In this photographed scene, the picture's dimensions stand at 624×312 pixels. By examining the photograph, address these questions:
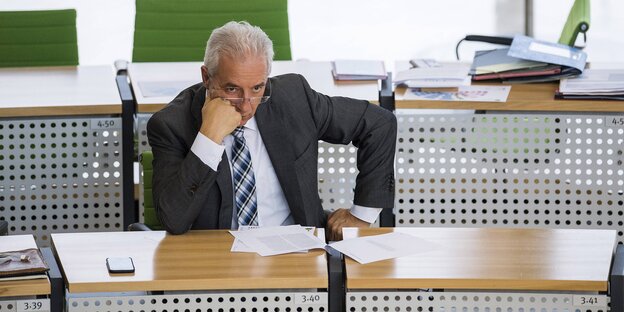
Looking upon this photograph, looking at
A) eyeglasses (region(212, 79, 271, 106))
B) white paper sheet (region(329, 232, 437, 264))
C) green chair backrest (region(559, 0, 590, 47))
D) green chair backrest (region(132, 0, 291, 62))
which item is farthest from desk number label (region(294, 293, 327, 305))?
green chair backrest (region(132, 0, 291, 62))

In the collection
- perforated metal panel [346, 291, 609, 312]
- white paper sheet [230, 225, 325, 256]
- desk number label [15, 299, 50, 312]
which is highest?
white paper sheet [230, 225, 325, 256]

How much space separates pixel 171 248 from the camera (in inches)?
122

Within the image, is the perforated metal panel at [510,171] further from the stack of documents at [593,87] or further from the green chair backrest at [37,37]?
the green chair backrest at [37,37]

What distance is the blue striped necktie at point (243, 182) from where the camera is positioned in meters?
3.56

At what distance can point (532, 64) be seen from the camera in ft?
14.6

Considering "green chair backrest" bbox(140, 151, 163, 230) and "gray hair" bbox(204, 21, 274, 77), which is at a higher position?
"gray hair" bbox(204, 21, 274, 77)

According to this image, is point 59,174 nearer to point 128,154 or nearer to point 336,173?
point 128,154

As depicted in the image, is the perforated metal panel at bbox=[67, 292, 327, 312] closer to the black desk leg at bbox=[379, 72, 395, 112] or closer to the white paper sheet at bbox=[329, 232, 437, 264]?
the white paper sheet at bbox=[329, 232, 437, 264]

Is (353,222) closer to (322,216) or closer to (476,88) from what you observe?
(322,216)

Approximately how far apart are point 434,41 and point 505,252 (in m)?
5.46

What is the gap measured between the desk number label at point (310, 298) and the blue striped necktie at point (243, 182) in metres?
0.73

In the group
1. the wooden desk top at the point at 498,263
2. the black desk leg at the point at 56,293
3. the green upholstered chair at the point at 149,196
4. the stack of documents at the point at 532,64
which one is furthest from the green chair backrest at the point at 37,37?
the black desk leg at the point at 56,293

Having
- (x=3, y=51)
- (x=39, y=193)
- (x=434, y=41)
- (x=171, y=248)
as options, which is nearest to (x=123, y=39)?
(x=434, y=41)

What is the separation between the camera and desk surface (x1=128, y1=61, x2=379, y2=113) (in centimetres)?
422
